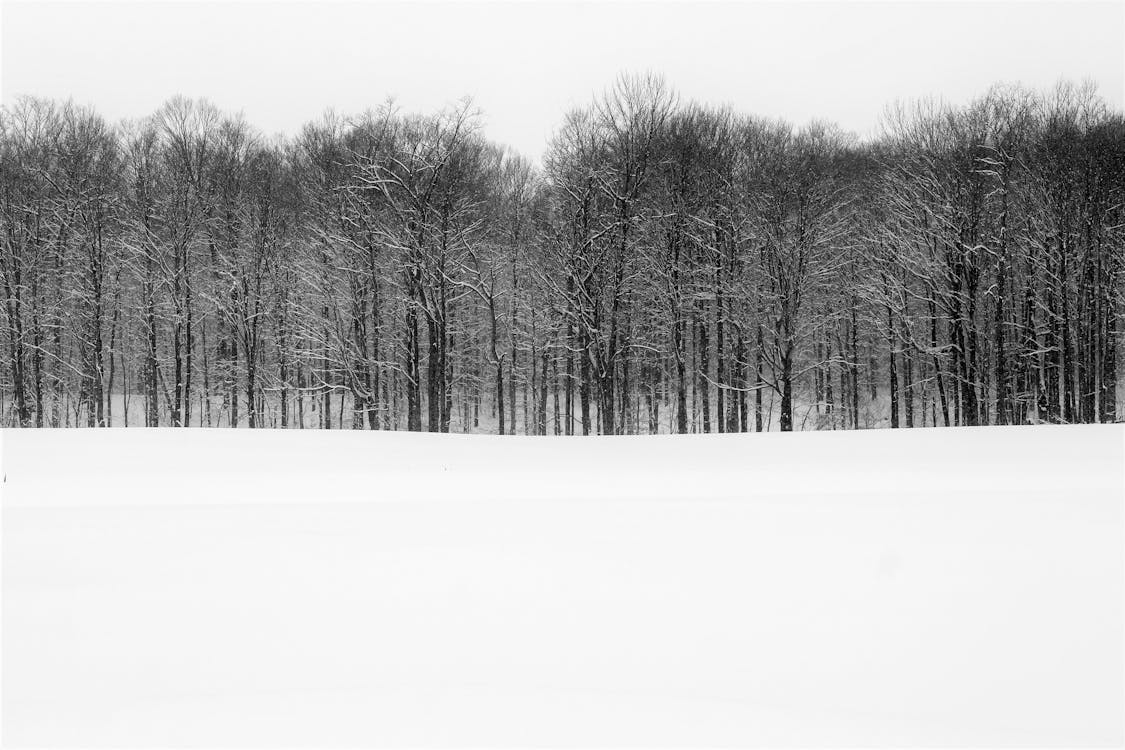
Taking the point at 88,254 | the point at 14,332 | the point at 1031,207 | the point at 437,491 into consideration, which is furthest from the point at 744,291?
the point at 14,332

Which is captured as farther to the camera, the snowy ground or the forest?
the forest

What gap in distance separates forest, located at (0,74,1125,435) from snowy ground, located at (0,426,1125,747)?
15.4 meters

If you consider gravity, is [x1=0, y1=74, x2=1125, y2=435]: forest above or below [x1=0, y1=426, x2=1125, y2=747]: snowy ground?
Answer: above

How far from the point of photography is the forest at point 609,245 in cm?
2405

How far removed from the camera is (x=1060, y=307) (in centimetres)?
2477

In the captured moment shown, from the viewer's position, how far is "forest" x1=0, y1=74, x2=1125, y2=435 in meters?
24.0

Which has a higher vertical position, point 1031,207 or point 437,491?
point 1031,207

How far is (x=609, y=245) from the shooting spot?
22.7 meters

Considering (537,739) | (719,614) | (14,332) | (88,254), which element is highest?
(88,254)

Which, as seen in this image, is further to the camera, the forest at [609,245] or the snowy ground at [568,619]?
the forest at [609,245]

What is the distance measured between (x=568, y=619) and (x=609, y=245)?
61.1 feet

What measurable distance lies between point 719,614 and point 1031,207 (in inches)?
1049

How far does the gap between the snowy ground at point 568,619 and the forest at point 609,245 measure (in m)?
15.4

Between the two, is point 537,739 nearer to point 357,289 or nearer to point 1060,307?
point 357,289
